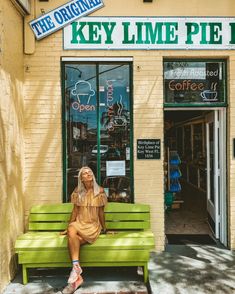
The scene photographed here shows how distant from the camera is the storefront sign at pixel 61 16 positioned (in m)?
5.41

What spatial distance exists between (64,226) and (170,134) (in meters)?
10.5

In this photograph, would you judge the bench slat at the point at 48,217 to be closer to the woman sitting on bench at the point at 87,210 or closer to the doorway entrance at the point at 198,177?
the woman sitting on bench at the point at 87,210

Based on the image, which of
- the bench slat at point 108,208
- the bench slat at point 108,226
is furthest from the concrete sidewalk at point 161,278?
the bench slat at point 108,208

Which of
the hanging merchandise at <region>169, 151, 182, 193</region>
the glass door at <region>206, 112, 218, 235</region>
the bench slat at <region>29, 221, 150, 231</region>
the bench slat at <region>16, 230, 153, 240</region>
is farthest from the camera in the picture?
the hanging merchandise at <region>169, 151, 182, 193</region>

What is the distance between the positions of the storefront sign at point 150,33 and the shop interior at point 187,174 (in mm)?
1679

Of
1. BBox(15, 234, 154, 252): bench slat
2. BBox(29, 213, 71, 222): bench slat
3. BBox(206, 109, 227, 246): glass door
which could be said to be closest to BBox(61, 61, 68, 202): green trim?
BBox(29, 213, 71, 222): bench slat

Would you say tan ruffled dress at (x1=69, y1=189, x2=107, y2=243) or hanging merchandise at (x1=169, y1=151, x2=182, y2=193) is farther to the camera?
hanging merchandise at (x1=169, y1=151, x2=182, y2=193)

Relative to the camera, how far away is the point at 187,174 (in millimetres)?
13141

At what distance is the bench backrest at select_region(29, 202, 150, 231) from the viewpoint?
5.07 meters

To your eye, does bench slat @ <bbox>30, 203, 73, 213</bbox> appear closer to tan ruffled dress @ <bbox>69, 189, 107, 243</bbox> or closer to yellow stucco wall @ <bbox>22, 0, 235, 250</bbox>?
yellow stucco wall @ <bbox>22, 0, 235, 250</bbox>

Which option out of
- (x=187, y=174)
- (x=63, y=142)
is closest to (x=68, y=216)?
(x=63, y=142)

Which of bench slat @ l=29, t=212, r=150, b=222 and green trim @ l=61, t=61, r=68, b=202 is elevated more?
green trim @ l=61, t=61, r=68, b=202

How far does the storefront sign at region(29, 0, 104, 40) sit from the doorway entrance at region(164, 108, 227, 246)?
2.45 m

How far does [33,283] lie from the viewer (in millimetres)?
4508
